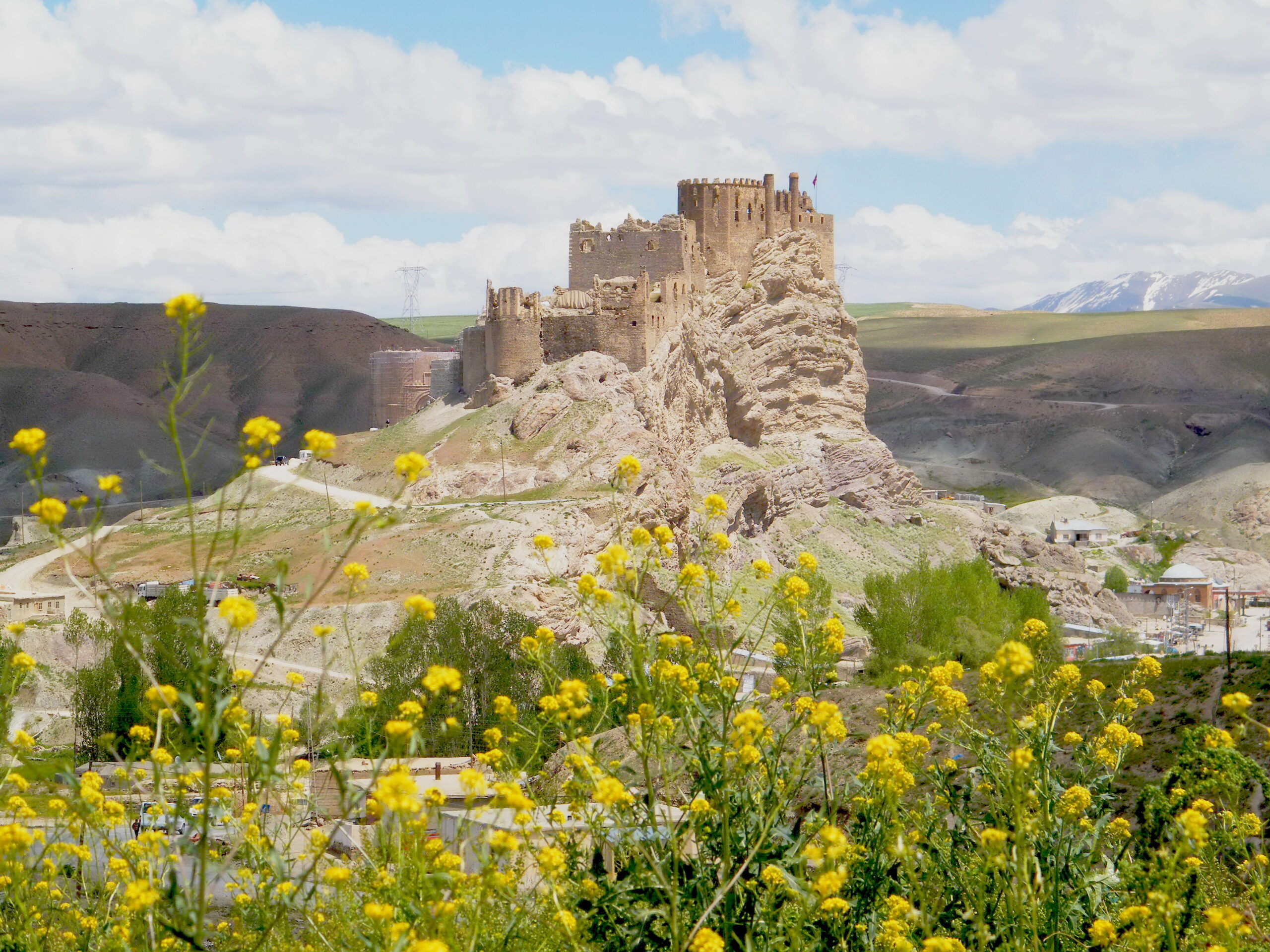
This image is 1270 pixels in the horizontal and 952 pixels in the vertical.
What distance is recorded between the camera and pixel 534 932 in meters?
9.69

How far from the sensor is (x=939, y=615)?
5453 centimetres

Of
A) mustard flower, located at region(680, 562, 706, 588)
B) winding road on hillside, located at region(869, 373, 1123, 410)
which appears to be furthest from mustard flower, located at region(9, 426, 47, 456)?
winding road on hillside, located at region(869, 373, 1123, 410)

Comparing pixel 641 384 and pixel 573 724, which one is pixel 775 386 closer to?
pixel 641 384

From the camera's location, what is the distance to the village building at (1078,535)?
98.8m

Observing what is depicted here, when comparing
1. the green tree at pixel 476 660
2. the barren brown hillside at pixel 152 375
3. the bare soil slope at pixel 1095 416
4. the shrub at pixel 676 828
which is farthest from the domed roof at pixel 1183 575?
the shrub at pixel 676 828

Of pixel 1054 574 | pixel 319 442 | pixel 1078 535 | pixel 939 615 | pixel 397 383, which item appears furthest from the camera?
pixel 1078 535

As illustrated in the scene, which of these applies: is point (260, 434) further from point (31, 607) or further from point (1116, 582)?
point (1116, 582)

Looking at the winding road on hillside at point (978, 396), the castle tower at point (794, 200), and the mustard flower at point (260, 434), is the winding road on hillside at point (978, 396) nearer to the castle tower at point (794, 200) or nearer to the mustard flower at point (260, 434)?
the castle tower at point (794, 200)

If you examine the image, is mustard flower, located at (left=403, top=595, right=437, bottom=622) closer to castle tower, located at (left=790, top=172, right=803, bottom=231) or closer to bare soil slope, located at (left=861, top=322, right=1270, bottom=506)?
castle tower, located at (left=790, top=172, right=803, bottom=231)

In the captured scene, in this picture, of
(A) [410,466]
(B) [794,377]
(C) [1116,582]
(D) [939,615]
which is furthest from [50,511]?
(C) [1116,582]

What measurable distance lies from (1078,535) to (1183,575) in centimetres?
1837

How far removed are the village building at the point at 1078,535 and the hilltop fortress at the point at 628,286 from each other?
33.9 m

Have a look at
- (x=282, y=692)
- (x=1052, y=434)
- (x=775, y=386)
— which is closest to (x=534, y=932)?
(x=282, y=692)

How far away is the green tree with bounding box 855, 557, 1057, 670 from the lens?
51594 mm
